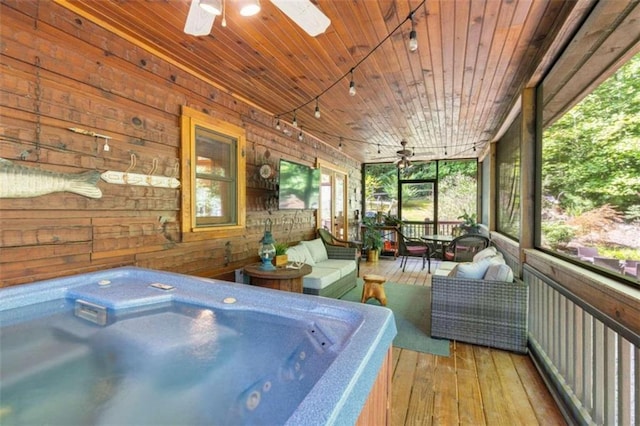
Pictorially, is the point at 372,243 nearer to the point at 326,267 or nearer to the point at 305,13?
the point at 326,267

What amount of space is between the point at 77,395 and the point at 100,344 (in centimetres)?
37

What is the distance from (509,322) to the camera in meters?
2.62

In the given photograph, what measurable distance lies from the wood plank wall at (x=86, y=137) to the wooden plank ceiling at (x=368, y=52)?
0.23 m

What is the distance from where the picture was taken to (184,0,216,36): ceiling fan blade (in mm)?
1485

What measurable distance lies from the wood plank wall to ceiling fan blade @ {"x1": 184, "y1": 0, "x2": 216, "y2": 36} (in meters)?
1.01

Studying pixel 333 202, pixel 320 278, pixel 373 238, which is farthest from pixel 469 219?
pixel 320 278

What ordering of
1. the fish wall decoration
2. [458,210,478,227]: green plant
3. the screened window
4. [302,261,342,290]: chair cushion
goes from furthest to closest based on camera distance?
[458,210,478,227]: green plant < the screened window < [302,261,342,290]: chair cushion < the fish wall decoration

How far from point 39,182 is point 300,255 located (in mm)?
2682

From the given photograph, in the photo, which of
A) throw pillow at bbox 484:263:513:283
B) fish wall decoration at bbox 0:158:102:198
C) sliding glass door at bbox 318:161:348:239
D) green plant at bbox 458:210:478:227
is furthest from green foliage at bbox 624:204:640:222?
green plant at bbox 458:210:478:227

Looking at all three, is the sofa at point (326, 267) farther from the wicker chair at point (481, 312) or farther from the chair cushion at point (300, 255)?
the wicker chair at point (481, 312)

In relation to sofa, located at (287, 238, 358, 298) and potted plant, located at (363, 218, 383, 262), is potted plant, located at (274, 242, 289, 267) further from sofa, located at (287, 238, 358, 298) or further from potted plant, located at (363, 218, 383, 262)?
potted plant, located at (363, 218, 383, 262)

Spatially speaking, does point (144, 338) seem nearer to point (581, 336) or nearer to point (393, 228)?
point (581, 336)

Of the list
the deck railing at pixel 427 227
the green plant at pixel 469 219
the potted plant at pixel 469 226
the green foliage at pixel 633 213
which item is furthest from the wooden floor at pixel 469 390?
the deck railing at pixel 427 227

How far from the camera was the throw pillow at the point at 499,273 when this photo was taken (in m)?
2.72
